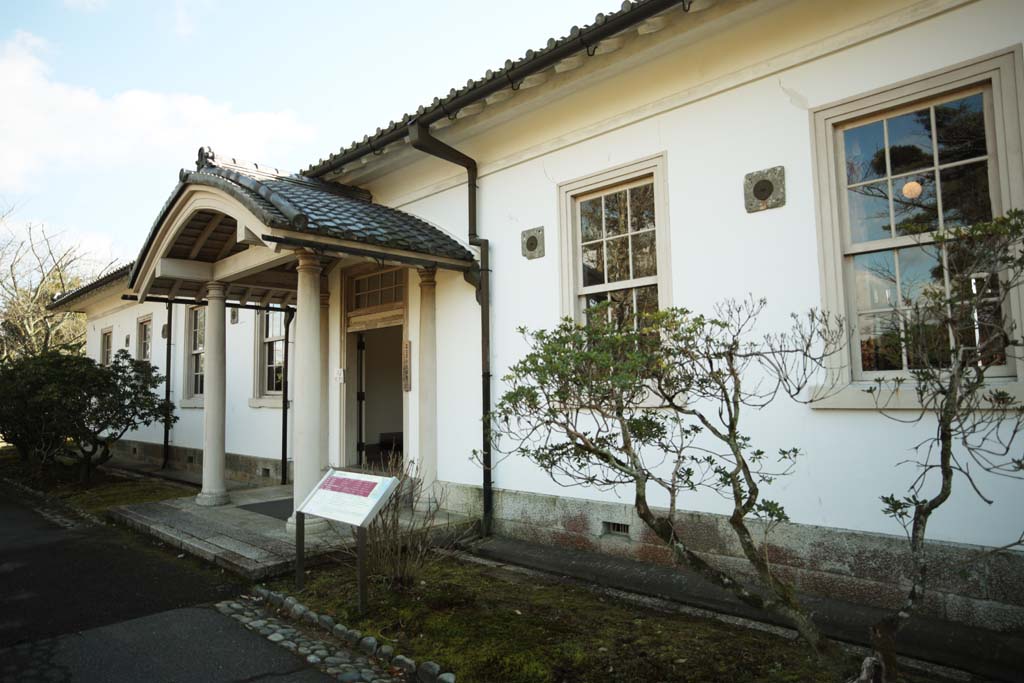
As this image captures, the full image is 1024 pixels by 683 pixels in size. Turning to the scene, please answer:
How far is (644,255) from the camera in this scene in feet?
19.5

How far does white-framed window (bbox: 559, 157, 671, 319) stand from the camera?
5762mm

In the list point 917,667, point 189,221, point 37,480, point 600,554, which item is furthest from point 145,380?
point 917,667

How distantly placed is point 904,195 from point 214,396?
26.7ft

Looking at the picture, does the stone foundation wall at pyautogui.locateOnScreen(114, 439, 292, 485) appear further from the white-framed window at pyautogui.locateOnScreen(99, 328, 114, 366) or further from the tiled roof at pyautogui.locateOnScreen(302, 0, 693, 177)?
the tiled roof at pyautogui.locateOnScreen(302, 0, 693, 177)

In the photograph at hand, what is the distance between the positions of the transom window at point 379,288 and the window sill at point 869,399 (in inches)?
209

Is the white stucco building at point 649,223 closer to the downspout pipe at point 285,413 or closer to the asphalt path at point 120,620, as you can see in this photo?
the downspout pipe at point 285,413

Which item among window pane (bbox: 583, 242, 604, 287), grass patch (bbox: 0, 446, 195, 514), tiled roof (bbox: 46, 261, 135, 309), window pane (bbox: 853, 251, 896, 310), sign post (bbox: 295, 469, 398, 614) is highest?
tiled roof (bbox: 46, 261, 135, 309)

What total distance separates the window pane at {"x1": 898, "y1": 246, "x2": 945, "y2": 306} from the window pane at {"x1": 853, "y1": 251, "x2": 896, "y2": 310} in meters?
0.06

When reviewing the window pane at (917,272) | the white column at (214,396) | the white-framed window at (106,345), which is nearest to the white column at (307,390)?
the white column at (214,396)

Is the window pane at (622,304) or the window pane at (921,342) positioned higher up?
the window pane at (622,304)

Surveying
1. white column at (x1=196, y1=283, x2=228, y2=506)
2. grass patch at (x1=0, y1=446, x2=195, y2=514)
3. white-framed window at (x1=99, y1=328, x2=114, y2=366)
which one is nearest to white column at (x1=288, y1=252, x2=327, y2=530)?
white column at (x1=196, y1=283, x2=228, y2=506)

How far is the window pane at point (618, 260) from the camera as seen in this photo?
19.9ft

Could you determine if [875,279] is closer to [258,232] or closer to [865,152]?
[865,152]

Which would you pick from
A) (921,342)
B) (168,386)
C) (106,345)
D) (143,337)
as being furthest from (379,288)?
(106,345)
